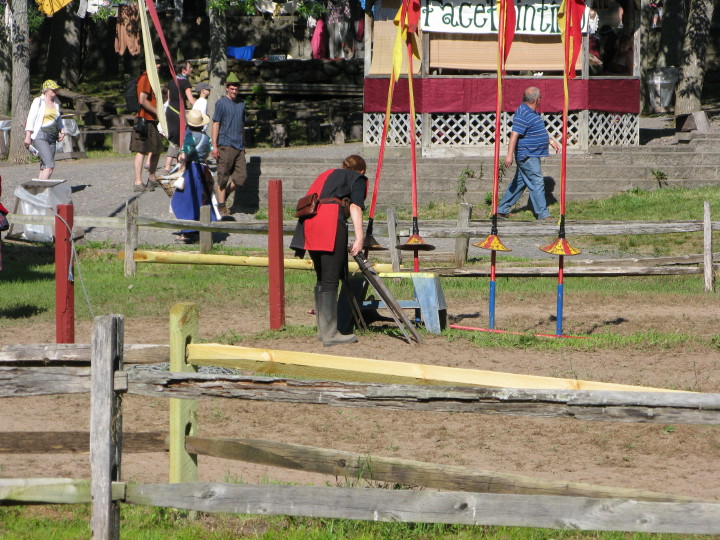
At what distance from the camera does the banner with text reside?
20.2m

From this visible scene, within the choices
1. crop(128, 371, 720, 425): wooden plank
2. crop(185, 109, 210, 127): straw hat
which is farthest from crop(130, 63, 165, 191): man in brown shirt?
crop(128, 371, 720, 425): wooden plank

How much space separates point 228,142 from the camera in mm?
17250

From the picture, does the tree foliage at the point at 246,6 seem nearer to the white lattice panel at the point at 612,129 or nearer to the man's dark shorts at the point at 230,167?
the man's dark shorts at the point at 230,167

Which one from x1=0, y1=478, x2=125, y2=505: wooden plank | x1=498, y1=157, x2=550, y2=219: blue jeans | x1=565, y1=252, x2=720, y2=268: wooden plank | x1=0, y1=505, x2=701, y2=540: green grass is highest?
x1=498, y1=157, x2=550, y2=219: blue jeans

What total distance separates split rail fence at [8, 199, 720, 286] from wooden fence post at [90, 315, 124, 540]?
787cm

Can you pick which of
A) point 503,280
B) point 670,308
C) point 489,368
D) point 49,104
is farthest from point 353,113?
point 489,368

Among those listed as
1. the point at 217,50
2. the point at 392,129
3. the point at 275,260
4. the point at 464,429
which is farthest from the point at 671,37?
the point at 464,429

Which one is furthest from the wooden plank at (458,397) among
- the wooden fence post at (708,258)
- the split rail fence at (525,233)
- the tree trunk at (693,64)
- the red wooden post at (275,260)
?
the tree trunk at (693,64)

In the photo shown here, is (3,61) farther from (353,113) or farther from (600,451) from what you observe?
(600,451)

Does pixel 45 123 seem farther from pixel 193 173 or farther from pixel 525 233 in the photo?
pixel 525 233

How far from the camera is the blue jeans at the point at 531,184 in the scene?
17.0 metres

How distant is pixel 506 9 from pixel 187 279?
18.9 feet

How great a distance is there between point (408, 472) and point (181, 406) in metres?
1.22

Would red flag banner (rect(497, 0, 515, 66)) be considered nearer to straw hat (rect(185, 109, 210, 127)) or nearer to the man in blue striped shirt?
the man in blue striped shirt
